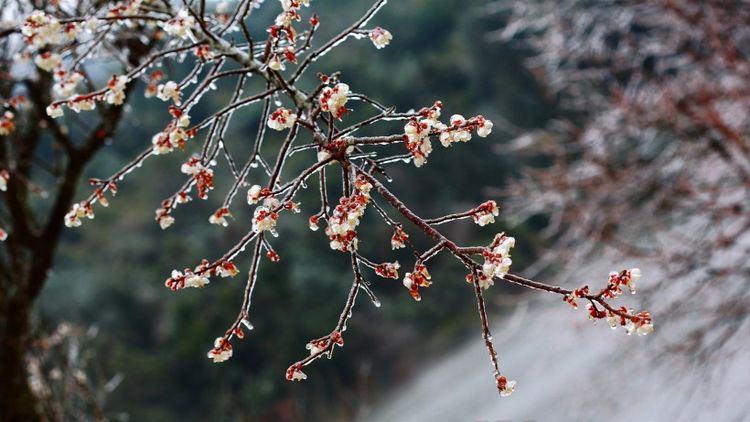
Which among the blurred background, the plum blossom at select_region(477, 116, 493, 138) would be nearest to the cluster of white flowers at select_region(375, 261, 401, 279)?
the plum blossom at select_region(477, 116, 493, 138)

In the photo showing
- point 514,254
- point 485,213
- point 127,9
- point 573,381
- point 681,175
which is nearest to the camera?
point 485,213

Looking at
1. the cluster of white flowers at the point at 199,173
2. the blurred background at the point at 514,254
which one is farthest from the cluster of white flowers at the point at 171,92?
the blurred background at the point at 514,254

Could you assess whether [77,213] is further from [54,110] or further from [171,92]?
[171,92]

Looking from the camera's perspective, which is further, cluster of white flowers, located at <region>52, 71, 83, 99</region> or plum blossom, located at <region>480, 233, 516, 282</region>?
cluster of white flowers, located at <region>52, 71, 83, 99</region>

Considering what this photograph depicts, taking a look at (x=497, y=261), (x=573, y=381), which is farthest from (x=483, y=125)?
(x=573, y=381)

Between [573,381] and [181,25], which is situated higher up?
[573,381]

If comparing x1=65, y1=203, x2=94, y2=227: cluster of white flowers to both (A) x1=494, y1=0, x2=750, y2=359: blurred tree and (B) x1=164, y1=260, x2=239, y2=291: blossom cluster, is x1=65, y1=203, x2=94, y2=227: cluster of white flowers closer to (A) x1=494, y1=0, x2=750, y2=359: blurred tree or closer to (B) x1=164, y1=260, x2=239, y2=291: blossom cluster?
(B) x1=164, y1=260, x2=239, y2=291: blossom cluster

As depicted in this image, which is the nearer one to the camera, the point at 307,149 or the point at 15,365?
the point at 307,149

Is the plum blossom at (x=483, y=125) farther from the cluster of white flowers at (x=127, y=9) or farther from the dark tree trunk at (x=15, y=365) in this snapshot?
the dark tree trunk at (x=15, y=365)
